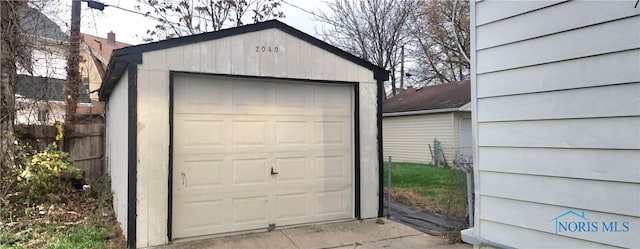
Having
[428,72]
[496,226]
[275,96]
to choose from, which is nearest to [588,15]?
[496,226]

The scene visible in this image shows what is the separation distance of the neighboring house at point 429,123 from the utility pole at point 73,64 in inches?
428

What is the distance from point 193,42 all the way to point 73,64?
662 cm

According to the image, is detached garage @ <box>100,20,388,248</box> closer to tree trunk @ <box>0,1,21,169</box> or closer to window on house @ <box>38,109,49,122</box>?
tree trunk @ <box>0,1,21,169</box>

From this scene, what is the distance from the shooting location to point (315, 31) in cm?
2088

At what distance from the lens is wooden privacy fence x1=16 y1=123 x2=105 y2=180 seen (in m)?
8.05

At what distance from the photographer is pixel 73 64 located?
9672mm

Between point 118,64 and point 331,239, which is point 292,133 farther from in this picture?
point 118,64

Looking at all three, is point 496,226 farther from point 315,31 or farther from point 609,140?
point 315,31

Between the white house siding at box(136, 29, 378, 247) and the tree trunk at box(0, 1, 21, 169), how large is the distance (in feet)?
12.5

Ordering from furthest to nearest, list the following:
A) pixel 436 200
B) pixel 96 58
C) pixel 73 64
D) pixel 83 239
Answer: pixel 96 58 → pixel 73 64 → pixel 436 200 → pixel 83 239

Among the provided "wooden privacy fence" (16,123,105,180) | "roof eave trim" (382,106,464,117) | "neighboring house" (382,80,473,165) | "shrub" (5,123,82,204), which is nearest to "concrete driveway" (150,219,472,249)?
"shrub" (5,123,82,204)

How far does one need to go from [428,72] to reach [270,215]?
2134 cm

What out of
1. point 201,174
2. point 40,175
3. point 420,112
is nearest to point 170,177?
point 201,174

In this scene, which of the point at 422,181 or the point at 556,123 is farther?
the point at 422,181
